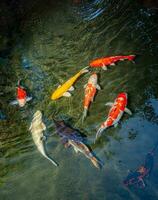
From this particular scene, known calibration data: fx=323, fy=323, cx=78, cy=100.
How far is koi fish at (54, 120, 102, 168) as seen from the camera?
18.5 ft

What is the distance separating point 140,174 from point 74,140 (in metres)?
1.27

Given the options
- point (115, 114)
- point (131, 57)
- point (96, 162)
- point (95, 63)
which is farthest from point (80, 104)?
point (131, 57)

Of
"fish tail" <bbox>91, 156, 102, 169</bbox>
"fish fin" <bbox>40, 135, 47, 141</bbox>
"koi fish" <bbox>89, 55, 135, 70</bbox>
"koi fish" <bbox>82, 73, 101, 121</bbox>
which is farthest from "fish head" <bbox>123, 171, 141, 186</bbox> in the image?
"koi fish" <bbox>89, 55, 135, 70</bbox>

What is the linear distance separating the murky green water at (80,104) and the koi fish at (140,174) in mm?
91

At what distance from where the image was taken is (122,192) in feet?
17.6

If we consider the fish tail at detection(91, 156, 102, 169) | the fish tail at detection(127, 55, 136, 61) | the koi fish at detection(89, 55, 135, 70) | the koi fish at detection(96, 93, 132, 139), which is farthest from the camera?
the fish tail at detection(127, 55, 136, 61)

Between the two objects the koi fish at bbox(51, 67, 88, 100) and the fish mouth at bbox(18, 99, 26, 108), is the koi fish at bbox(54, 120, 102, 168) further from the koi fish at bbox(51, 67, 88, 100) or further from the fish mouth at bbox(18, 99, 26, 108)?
the fish mouth at bbox(18, 99, 26, 108)

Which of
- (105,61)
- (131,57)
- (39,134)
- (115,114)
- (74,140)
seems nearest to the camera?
(74,140)

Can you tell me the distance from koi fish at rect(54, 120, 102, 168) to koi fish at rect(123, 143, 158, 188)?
583 millimetres

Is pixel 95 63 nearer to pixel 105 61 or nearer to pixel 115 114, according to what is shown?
pixel 105 61

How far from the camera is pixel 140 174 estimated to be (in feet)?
17.8

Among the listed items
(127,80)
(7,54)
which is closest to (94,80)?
(127,80)

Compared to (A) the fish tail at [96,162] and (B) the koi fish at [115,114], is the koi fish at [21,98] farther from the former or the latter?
(A) the fish tail at [96,162]

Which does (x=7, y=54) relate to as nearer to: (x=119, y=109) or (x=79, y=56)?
(x=79, y=56)
